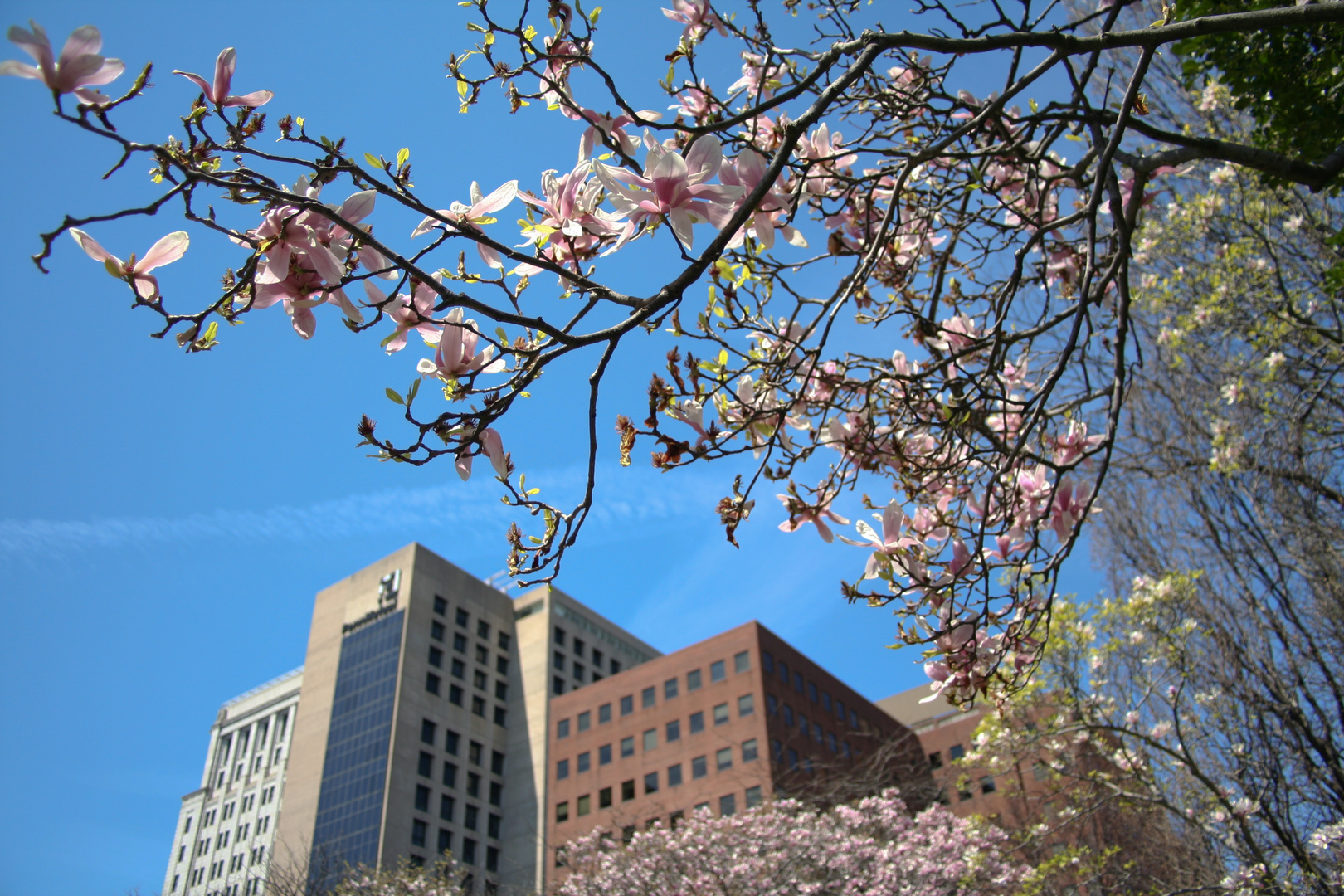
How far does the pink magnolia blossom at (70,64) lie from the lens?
1.26 meters

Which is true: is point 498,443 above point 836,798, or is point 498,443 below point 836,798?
below

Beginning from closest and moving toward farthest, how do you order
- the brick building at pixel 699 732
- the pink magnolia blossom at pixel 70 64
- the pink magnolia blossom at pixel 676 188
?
1. the pink magnolia blossom at pixel 70 64
2. the pink magnolia blossom at pixel 676 188
3. the brick building at pixel 699 732

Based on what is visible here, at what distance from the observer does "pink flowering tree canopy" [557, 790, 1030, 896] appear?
15109 millimetres

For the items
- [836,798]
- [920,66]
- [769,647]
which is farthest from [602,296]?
[769,647]

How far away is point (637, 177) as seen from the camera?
1.56 meters

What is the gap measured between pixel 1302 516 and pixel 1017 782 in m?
9.47

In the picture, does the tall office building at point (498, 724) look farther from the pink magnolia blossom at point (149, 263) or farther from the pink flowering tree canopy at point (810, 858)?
the pink magnolia blossom at point (149, 263)

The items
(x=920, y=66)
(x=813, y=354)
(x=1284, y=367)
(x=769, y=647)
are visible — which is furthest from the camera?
(x=769, y=647)

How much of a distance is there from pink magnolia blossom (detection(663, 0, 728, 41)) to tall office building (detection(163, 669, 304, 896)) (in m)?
67.4

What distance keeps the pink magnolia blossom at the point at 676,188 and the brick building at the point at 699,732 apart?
35.1 m

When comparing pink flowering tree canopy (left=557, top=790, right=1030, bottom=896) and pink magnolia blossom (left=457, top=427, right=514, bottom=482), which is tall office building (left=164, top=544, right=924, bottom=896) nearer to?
pink flowering tree canopy (left=557, top=790, right=1030, bottom=896)

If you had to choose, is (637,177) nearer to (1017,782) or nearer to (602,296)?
(602,296)

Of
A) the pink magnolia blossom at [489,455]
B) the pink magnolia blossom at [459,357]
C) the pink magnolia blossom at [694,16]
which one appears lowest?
the pink magnolia blossom at [489,455]

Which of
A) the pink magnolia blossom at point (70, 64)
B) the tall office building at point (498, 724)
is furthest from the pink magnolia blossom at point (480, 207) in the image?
the tall office building at point (498, 724)
